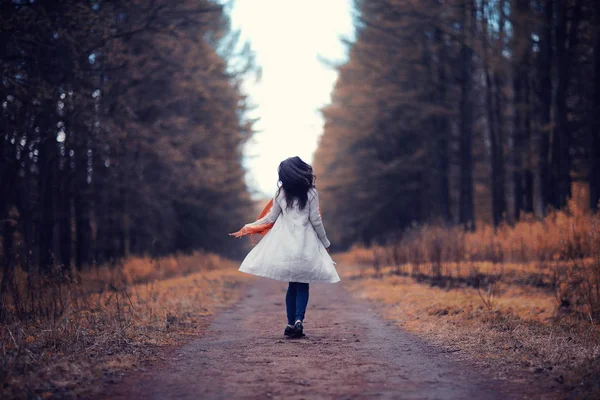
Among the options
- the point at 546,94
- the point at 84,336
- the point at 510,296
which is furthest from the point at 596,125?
the point at 84,336

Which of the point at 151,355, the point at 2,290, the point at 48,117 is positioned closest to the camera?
the point at 151,355

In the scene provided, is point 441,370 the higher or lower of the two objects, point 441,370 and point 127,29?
the lower

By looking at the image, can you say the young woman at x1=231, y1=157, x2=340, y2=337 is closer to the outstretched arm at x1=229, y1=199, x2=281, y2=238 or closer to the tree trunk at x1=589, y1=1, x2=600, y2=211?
the outstretched arm at x1=229, y1=199, x2=281, y2=238

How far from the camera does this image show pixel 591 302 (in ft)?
29.5

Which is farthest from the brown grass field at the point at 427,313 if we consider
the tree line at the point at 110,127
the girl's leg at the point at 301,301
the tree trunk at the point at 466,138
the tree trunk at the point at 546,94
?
the tree trunk at the point at 466,138

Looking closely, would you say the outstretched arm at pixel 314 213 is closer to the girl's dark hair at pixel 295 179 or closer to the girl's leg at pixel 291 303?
the girl's dark hair at pixel 295 179

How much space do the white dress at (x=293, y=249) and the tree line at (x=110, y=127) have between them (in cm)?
308

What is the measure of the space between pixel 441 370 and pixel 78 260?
16222 millimetres

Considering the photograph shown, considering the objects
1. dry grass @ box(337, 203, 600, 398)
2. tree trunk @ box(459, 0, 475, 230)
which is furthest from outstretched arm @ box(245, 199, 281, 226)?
tree trunk @ box(459, 0, 475, 230)

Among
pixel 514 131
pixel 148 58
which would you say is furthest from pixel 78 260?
pixel 514 131

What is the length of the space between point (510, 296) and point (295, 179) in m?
5.95

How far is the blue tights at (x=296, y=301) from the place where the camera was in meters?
7.86

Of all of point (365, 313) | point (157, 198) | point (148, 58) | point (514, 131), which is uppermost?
point (148, 58)

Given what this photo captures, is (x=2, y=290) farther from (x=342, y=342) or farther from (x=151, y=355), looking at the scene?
(x=342, y=342)
